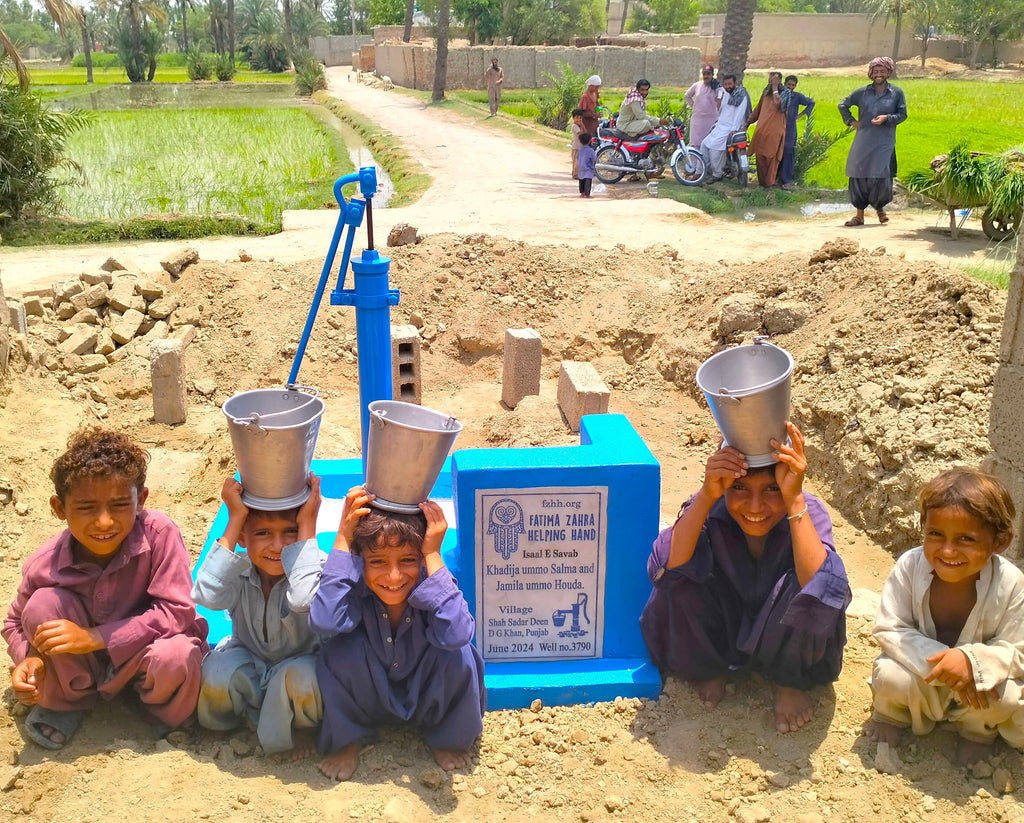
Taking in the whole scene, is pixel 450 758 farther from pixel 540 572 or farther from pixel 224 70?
pixel 224 70

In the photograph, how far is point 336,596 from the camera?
2596 millimetres

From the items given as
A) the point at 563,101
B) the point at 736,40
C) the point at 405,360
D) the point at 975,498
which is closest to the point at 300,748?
the point at 975,498

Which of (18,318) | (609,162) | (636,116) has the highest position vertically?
(636,116)

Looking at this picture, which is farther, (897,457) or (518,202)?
(518,202)

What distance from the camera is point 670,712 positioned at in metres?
3.04

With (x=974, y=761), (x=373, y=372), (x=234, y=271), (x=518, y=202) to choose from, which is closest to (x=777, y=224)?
(x=518, y=202)

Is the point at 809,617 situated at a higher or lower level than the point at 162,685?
higher

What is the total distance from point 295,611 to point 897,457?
318 cm

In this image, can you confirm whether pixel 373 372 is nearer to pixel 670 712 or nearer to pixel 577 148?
pixel 670 712

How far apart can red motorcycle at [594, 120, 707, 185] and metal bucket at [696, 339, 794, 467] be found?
11.0 m

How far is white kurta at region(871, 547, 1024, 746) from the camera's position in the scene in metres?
2.59

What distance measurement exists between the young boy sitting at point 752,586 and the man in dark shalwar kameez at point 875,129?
8304 millimetres

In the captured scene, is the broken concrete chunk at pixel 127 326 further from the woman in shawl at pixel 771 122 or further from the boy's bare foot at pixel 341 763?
the woman in shawl at pixel 771 122

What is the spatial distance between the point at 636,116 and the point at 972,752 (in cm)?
1180
